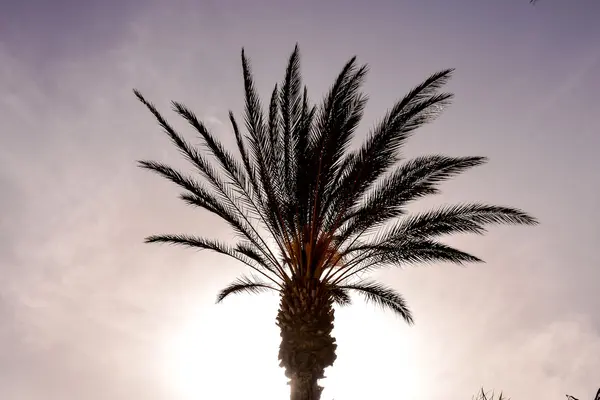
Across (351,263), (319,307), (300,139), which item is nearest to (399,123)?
(300,139)

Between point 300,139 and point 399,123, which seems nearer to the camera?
point 399,123

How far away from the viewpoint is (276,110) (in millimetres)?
11828

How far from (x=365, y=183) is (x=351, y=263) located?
185cm

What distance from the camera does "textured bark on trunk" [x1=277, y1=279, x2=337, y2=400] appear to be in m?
9.97

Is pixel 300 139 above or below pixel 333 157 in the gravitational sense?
above

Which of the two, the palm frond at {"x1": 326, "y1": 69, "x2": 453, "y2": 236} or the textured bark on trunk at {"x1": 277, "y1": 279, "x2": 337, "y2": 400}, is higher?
the palm frond at {"x1": 326, "y1": 69, "x2": 453, "y2": 236}

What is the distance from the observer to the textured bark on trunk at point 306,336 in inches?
392

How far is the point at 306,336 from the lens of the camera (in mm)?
10375

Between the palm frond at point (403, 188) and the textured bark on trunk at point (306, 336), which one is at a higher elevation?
the palm frond at point (403, 188)

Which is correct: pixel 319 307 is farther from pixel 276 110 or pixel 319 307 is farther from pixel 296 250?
pixel 276 110

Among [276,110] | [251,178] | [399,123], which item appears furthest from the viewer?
[276,110]

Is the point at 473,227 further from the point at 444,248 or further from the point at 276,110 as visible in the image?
the point at 276,110

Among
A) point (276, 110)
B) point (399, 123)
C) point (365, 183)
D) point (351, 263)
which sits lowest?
point (351, 263)

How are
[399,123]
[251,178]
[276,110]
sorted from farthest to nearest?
[276,110]
[251,178]
[399,123]
